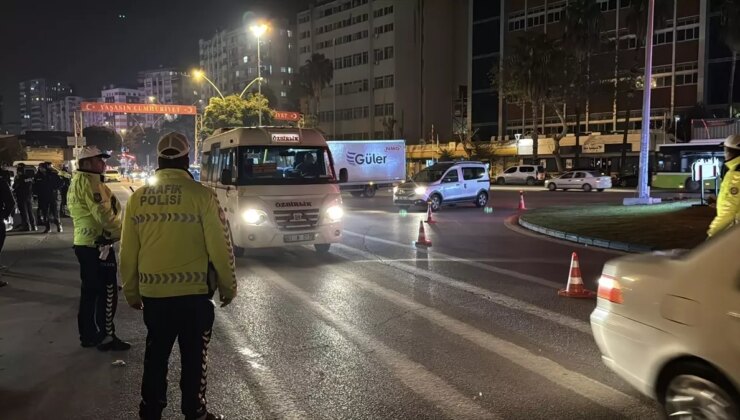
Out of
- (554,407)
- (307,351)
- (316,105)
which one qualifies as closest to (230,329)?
(307,351)

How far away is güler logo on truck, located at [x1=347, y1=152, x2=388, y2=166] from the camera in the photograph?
3597 cm

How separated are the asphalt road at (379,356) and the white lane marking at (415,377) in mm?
15

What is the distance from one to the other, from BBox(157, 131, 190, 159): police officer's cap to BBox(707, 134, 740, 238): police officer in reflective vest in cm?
527

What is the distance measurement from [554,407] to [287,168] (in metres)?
8.50

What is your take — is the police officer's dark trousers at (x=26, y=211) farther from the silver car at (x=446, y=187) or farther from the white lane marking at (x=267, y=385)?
the white lane marking at (x=267, y=385)

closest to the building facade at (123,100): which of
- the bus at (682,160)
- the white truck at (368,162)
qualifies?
the white truck at (368,162)

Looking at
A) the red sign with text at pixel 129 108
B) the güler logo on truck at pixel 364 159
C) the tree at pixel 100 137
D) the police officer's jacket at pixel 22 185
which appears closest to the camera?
the police officer's jacket at pixel 22 185

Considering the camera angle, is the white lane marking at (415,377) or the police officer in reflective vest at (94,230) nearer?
the white lane marking at (415,377)

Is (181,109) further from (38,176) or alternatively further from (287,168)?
(287,168)

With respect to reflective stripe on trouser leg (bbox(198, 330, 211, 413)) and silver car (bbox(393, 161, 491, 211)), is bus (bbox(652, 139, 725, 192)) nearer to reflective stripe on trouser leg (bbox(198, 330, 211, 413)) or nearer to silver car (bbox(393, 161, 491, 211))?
silver car (bbox(393, 161, 491, 211))

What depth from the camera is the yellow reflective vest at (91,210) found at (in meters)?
5.73

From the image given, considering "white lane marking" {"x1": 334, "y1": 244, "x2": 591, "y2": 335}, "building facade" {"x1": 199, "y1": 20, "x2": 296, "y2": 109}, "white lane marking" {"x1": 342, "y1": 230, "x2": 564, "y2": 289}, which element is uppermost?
"building facade" {"x1": 199, "y1": 20, "x2": 296, "y2": 109}

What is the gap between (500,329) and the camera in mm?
6836

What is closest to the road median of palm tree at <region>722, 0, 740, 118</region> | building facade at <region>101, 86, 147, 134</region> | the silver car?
the silver car
